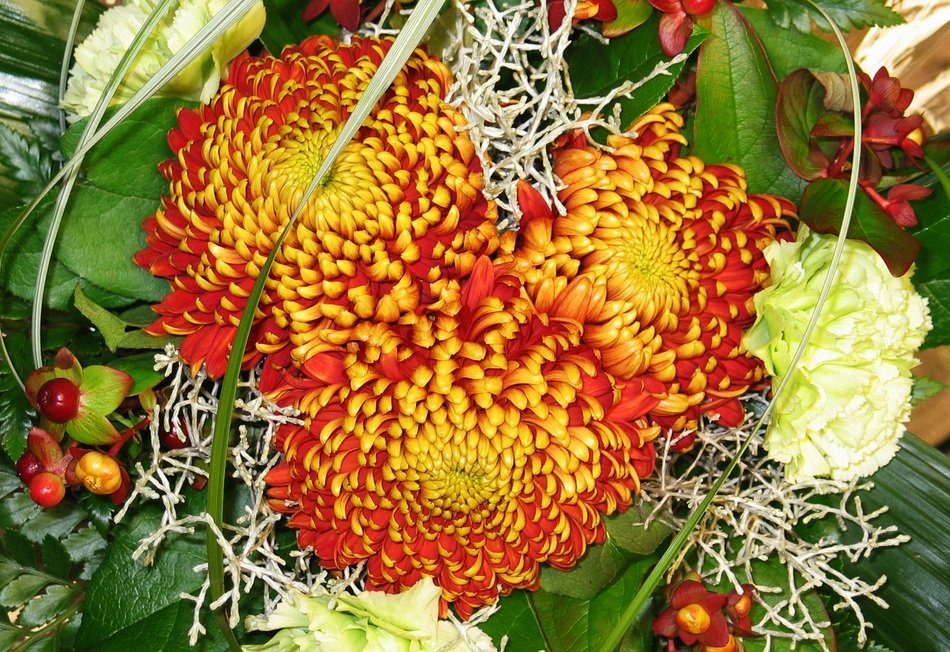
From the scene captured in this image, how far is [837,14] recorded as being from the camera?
0.77m

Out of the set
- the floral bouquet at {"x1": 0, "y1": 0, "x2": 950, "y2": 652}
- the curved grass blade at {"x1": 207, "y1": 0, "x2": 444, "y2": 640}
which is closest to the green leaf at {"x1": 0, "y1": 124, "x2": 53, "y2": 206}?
the floral bouquet at {"x1": 0, "y1": 0, "x2": 950, "y2": 652}

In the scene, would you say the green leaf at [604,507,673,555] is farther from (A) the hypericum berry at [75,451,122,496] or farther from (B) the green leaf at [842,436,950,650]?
(A) the hypericum berry at [75,451,122,496]

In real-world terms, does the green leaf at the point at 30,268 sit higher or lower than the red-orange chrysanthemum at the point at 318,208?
lower

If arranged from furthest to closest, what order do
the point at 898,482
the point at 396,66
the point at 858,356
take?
the point at 898,482
the point at 858,356
the point at 396,66

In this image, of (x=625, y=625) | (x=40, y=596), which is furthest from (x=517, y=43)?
(x=40, y=596)

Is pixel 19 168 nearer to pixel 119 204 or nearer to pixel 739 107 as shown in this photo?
pixel 119 204

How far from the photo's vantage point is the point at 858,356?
68 cm

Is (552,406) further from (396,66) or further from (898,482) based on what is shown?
(898,482)

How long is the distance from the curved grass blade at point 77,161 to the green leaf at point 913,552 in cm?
71

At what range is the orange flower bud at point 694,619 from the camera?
26.6 inches

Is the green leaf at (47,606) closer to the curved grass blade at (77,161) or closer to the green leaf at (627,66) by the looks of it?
the curved grass blade at (77,161)

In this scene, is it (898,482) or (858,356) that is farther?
(898,482)

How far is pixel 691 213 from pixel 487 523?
0.27m

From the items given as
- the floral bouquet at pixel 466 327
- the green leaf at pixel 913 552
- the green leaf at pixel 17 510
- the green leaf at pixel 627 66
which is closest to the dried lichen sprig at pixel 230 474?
the floral bouquet at pixel 466 327
